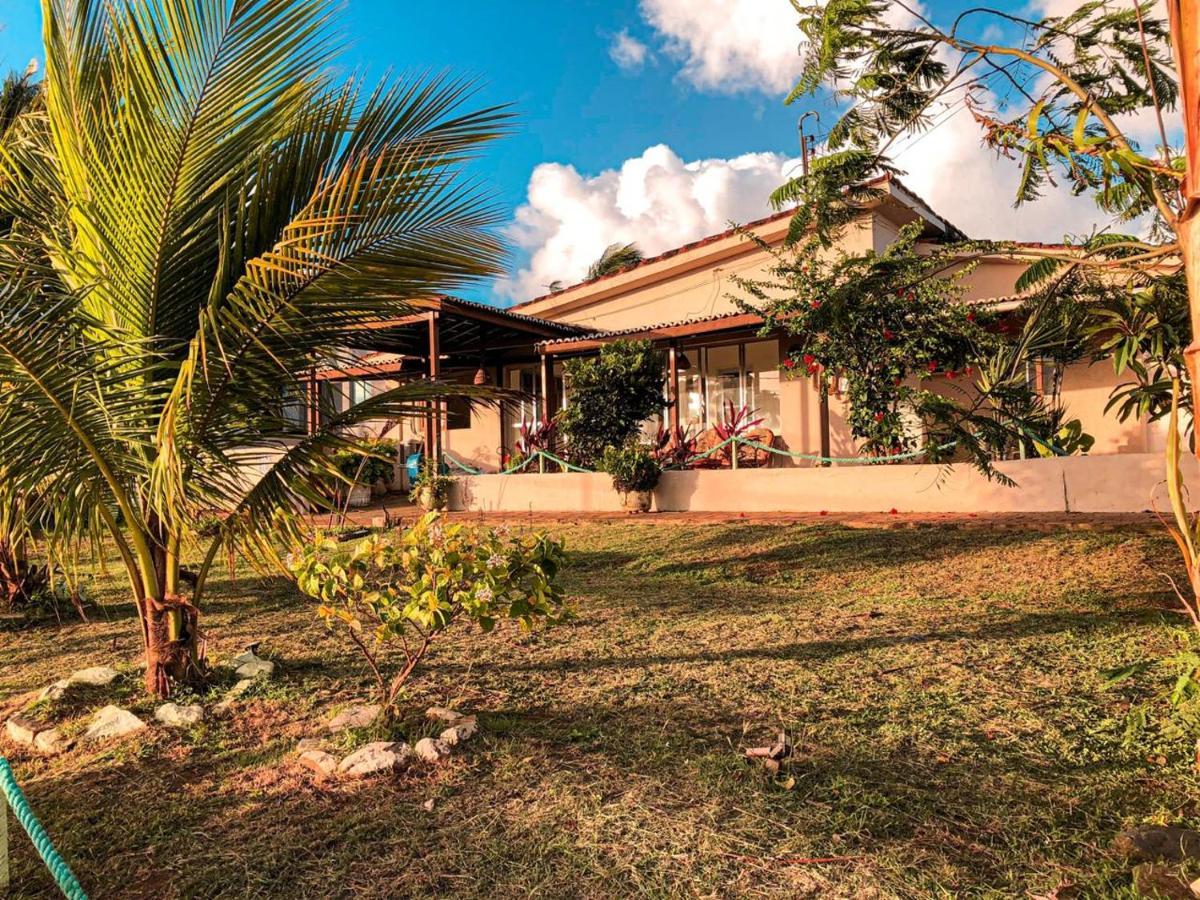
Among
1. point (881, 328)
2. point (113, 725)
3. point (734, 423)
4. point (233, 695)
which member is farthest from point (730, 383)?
point (113, 725)

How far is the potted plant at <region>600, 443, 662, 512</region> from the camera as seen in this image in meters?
10.7

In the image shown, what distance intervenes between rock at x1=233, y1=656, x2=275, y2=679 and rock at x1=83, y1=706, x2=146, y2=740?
0.68 metres

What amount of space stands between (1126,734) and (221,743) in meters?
3.81

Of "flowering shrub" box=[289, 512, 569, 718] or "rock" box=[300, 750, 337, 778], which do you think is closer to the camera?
"rock" box=[300, 750, 337, 778]

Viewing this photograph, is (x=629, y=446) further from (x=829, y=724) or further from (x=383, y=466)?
(x=829, y=724)

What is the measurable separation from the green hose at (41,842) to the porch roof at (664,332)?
32.1 ft

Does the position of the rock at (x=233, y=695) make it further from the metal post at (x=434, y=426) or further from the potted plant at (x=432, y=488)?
the potted plant at (x=432, y=488)

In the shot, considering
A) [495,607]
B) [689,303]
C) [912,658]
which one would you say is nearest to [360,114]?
[495,607]

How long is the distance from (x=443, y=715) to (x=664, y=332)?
9641 millimetres

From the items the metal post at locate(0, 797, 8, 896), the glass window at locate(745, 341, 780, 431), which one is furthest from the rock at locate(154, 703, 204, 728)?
the glass window at locate(745, 341, 780, 431)

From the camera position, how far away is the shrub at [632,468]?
423 inches

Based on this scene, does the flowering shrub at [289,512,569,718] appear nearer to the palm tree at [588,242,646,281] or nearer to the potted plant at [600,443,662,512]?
the potted plant at [600,443,662,512]

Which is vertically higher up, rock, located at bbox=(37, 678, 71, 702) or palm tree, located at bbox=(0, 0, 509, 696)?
palm tree, located at bbox=(0, 0, 509, 696)

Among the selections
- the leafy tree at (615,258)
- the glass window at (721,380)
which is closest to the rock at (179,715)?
the glass window at (721,380)
